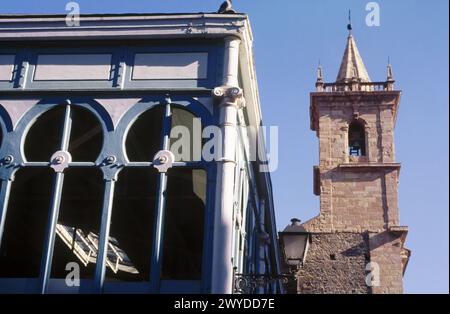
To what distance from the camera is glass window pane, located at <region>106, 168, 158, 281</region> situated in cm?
1382

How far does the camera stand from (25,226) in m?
14.8

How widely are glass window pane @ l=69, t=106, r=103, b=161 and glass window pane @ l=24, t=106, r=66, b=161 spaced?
23cm

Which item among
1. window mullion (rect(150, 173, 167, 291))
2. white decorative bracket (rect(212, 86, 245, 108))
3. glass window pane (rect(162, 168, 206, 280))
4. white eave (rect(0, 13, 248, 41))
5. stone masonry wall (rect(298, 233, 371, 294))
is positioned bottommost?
window mullion (rect(150, 173, 167, 291))

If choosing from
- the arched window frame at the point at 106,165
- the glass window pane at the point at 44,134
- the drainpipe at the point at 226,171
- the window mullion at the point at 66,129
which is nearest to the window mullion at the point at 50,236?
the arched window frame at the point at 106,165

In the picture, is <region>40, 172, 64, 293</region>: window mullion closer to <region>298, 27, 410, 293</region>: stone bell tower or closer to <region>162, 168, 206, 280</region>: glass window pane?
<region>162, 168, 206, 280</region>: glass window pane

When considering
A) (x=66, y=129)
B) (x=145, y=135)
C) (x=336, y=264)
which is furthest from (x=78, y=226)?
(x=336, y=264)

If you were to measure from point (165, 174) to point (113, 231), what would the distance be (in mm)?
5278

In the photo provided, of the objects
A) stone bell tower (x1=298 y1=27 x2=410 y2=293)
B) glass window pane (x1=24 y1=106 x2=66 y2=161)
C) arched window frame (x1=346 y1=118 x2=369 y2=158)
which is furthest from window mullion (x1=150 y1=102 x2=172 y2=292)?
arched window frame (x1=346 y1=118 x2=369 y2=158)

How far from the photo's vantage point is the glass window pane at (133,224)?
1382cm

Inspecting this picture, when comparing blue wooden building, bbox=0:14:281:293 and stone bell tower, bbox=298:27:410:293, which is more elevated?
stone bell tower, bbox=298:27:410:293

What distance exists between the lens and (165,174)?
11000mm

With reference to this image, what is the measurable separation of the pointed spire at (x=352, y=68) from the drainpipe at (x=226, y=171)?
102 ft
